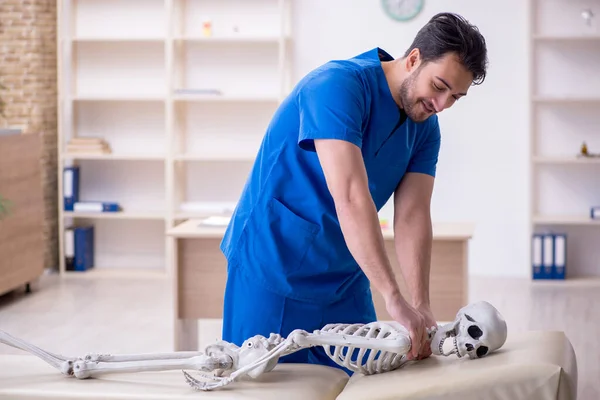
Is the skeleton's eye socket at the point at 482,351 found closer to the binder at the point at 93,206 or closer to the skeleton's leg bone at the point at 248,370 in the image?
the skeleton's leg bone at the point at 248,370

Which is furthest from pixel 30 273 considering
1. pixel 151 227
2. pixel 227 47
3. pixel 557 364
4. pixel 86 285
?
pixel 557 364

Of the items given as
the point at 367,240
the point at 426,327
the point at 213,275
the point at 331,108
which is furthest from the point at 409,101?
the point at 213,275

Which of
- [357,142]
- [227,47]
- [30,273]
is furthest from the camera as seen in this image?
[227,47]

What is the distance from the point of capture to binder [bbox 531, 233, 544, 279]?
209 inches

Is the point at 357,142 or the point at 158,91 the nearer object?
the point at 357,142

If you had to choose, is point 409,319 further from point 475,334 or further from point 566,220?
point 566,220

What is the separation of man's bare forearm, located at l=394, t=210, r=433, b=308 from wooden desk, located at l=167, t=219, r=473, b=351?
1600 mm

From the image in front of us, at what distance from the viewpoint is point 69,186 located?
5582mm

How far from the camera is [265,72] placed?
564 cm

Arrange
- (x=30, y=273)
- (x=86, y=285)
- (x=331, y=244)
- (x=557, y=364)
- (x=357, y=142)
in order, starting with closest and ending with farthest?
(x=557, y=364)
(x=357, y=142)
(x=331, y=244)
(x=30, y=273)
(x=86, y=285)

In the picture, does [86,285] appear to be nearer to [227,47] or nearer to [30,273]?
[30,273]

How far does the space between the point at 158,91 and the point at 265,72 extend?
693 mm

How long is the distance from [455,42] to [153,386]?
800 mm

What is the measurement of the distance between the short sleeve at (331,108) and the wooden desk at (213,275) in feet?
6.19
